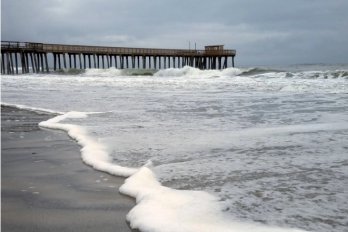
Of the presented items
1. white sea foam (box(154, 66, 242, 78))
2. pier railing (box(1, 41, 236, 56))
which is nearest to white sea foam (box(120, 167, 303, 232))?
white sea foam (box(154, 66, 242, 78))

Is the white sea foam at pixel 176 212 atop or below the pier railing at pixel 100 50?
below

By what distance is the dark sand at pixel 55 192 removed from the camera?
2699mm

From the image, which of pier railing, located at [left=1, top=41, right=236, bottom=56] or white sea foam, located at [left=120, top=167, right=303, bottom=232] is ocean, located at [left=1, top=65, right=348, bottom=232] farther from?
pier railing, located at [left=1, top=41, right=236, bottom=56]

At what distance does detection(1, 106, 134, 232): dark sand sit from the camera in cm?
270

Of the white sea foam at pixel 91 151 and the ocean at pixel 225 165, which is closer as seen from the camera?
the ocean at pixel 225 165

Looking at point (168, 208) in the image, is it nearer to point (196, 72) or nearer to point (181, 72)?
point (196, 72)

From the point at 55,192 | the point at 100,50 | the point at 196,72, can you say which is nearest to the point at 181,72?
the point at 196,72

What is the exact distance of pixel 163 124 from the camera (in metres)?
6.89

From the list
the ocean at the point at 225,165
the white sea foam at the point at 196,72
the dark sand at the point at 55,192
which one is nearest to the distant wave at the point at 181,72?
the white sea foam at the point at 196,72

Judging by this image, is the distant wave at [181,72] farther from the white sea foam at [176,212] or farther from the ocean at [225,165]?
the white sea foam at [176,212]

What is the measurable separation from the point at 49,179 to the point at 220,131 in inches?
116

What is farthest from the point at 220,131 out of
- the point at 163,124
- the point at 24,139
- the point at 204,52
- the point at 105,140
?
the point at 204,52

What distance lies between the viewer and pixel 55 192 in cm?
336

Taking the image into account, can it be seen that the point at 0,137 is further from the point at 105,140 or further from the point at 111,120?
the point at 111,120
